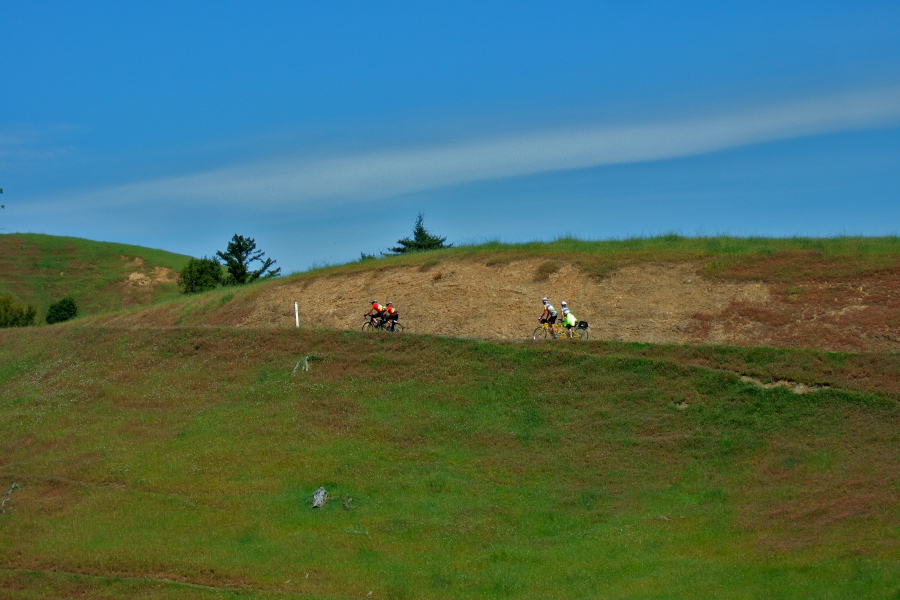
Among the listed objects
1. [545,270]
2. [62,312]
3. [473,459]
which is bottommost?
[473,459]

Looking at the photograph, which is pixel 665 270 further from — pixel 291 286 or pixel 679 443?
pixel 291 286

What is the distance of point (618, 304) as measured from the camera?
37594 mm

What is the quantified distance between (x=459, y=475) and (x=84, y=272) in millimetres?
82069

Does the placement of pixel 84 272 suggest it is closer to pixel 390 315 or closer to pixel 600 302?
pixel 390 315

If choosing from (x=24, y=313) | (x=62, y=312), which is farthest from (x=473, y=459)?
(x=62, y=312)

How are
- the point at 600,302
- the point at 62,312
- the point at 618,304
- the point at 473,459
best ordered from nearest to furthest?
the point at 473,459 → the point at 618,304 → the point at 600,302 → the point at 62,312

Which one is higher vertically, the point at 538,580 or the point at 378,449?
the point at 378,449

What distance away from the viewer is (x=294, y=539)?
20.2 meters

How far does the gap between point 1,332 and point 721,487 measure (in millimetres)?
41773

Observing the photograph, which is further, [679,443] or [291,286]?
[291,286]

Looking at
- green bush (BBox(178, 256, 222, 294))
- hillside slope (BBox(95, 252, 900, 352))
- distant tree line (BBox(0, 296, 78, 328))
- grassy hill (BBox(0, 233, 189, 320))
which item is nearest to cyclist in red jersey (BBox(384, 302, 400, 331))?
hillside slope (BBox(95, 252, 900, 352))

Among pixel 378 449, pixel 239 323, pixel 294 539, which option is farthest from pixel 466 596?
pixel 239 323

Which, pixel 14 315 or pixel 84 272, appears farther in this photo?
pixel 84 272

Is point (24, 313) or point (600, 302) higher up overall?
point (24, 313)
